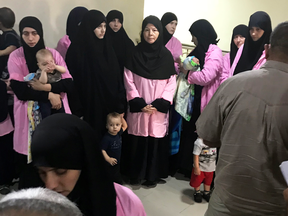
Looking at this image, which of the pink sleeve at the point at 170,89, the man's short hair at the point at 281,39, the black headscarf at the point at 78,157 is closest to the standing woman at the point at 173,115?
the pink sleeve at the point at 170,89

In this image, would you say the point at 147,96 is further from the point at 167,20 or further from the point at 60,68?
the point at 167,20

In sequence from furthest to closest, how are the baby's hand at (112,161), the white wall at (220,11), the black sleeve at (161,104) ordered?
the white wall at (220,11) → the black sleeve at (161,104) → the baby's hand at (112,161)

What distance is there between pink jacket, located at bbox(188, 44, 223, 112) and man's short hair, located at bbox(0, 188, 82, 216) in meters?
2.10

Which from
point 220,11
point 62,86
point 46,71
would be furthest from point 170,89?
point 220,11

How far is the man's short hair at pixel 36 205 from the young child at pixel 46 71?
1.61 metres

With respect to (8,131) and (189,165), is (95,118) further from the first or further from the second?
(189,165)

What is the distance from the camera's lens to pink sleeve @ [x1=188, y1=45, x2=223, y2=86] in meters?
2.45

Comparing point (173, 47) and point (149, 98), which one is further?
point (173, 47)

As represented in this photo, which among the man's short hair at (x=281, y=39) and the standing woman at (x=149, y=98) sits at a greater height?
the man's short hair at (x=281, y=39)

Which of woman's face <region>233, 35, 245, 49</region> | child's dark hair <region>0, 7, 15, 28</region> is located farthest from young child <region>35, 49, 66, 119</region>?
woman's face <region>233, 35, 245, 49</region>

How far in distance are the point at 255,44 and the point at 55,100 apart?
70.4 inches

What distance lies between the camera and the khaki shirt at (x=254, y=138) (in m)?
1.12

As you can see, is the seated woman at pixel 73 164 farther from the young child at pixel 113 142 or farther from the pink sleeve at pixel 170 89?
the pink sleeve at pixel 170 89

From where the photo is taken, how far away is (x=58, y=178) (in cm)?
86
